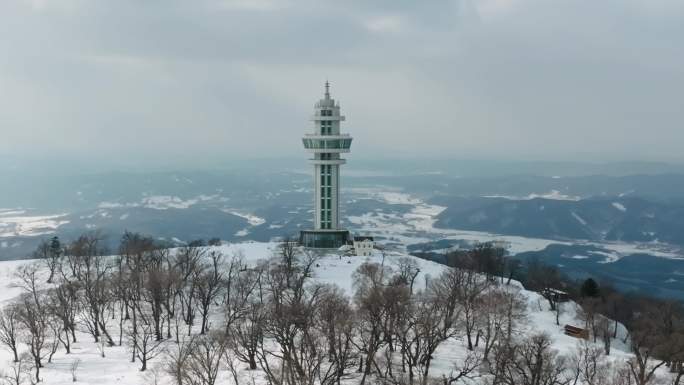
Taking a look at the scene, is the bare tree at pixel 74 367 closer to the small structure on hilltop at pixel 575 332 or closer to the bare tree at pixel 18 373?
the bare tree at pixel 18 373

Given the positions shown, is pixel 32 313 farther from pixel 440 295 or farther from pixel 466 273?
pixel 466 273

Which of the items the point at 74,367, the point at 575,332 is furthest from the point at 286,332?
the point at 575,332

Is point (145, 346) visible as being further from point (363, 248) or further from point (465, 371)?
point (363, 248)

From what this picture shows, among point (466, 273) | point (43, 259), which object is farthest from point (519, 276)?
point (43, 259)

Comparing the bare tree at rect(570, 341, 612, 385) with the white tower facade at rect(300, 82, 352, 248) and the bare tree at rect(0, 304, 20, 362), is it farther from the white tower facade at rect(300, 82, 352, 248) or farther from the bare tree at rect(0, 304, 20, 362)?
the white tower facade at rect(300, 82, 352, 248)

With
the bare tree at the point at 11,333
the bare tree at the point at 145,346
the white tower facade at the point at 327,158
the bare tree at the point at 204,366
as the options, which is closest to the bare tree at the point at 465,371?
the bare tree at the point at 204,366
